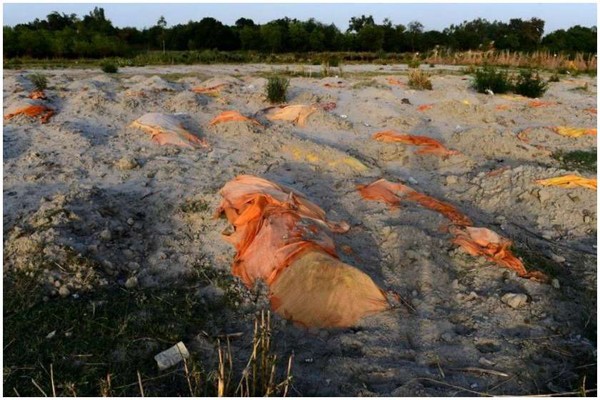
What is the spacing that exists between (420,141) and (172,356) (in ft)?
15.2

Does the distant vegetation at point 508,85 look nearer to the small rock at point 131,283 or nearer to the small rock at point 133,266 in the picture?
the small rock at point 133,266

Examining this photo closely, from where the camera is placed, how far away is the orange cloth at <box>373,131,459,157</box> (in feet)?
21.0

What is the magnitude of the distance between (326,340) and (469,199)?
2.78 meters

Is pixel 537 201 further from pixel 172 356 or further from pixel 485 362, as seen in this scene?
pixel 172 356

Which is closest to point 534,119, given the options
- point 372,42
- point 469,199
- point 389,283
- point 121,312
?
point 469,199

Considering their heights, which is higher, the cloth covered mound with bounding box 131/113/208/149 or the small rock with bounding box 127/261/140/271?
the cloth covered mound with bounding box 131/113/208/149

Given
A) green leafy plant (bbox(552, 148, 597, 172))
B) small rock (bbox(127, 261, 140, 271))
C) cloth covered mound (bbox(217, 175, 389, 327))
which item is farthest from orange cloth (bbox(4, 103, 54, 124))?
green leafy plant (bbox(552, 148, 597, 172))

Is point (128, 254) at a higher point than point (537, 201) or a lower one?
lower

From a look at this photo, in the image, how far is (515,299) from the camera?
10.8ft

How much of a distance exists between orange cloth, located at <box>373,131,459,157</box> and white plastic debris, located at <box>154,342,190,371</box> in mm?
4318

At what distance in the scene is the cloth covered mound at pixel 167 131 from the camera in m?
6.12

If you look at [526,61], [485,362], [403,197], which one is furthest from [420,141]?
[526,61]

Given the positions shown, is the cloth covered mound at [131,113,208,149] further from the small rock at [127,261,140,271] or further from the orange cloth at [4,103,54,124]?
the small rock at [127,261,140,271]

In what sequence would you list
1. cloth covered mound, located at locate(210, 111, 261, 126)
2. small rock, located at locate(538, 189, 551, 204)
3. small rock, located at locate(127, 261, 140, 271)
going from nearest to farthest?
1. small rock, located at locate(127, 261, 140, 271)
2. small rock, located at locate(538, 189, 551, 204)
3. cloth covered mound, located at locate(210, 111, 261, 126)
